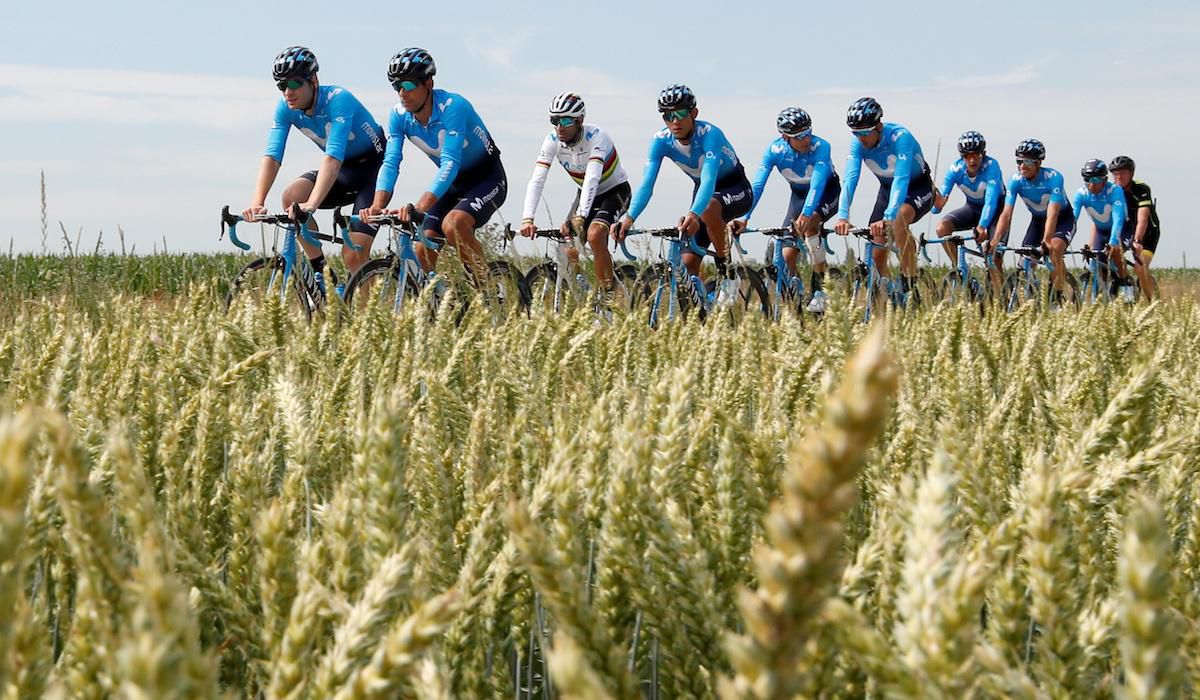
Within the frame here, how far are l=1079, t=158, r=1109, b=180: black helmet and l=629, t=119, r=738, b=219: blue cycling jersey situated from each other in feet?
27.5

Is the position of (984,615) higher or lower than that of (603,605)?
lower

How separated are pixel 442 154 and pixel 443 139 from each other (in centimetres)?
36

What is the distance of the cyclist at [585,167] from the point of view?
1021 centimetres

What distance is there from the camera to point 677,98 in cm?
1131

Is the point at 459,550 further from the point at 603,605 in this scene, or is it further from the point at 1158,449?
the point at 1158,449

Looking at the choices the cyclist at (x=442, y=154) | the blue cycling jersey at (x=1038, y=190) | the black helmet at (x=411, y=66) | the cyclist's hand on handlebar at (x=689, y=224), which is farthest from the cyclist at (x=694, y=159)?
the blue cycling jersey at (x=1038, y=190)

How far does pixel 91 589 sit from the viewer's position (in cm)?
64

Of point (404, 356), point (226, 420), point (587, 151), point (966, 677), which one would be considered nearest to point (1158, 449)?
point (966, 677)

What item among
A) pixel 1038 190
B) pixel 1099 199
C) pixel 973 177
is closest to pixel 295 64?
pixel 973 177

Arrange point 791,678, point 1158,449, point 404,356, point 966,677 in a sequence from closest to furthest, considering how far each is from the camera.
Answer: point 791,678, point 966,677, point 1158,449, point 404,356

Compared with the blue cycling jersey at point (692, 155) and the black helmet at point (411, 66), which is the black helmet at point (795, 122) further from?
the black helmet at point (411, 66)

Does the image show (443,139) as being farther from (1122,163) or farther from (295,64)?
(1122,163)

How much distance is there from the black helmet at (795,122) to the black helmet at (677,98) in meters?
1.77

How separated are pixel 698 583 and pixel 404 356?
5.11ft
